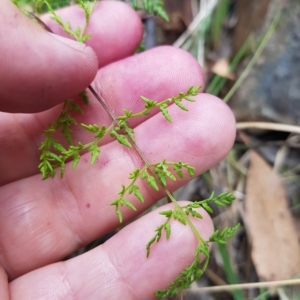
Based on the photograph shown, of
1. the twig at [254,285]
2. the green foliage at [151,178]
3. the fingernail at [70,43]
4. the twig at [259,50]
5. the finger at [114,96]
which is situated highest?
the fingernail at [70,43]

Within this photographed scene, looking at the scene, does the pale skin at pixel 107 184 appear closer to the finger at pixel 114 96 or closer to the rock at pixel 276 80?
the finger at pixel 114 96

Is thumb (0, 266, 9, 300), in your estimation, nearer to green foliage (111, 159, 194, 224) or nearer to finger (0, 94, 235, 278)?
finger (0, 94, 235, 278)

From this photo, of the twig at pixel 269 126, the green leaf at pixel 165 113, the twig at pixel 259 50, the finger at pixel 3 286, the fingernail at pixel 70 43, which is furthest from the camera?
the twig at pixel 259 50

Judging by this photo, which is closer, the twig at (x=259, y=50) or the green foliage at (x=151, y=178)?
the green foliage at (x=151, y=178)

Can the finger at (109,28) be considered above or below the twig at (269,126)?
above

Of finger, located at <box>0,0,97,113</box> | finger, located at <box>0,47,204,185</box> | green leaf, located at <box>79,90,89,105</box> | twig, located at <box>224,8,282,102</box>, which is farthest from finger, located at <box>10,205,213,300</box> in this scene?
twig, located at <box>224,8,282,102</box>

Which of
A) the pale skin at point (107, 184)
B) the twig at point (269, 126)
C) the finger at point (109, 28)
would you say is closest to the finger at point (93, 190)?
the pale skin at point (107, 184)
